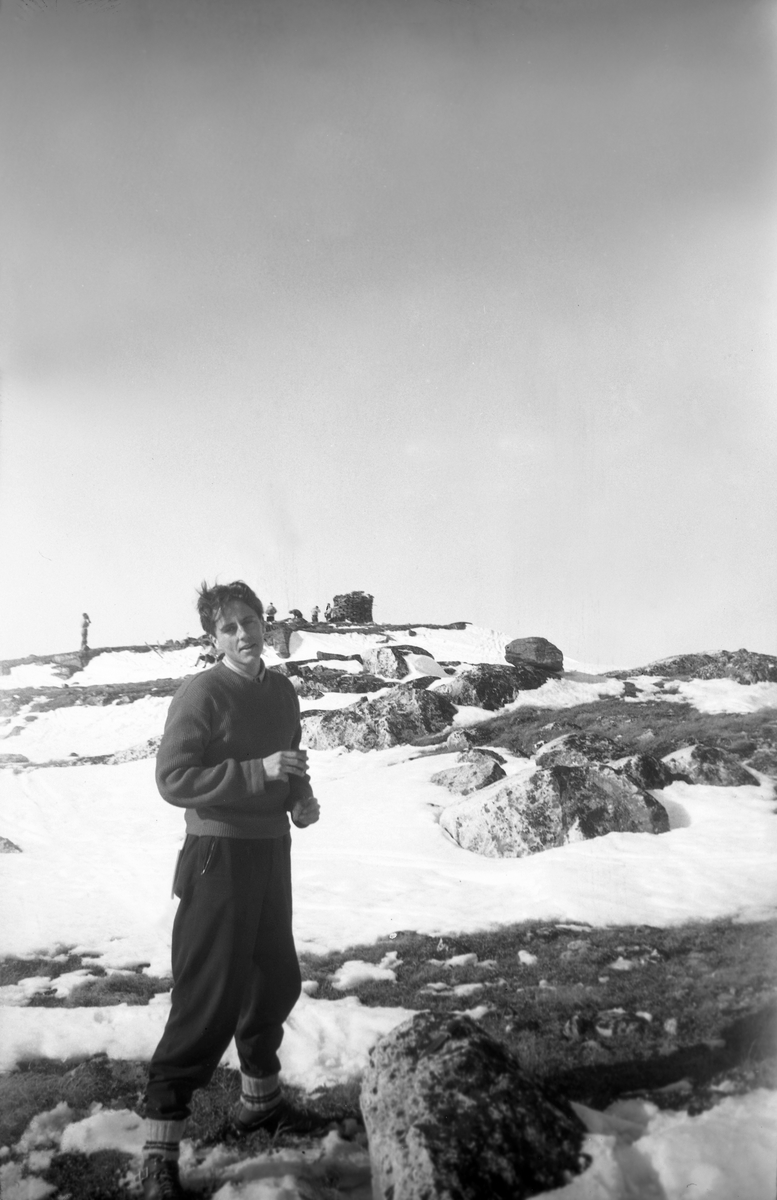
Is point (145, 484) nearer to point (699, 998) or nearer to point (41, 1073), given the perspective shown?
point (41, 1073)

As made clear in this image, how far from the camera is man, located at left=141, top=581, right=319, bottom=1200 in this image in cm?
336

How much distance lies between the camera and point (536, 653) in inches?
257

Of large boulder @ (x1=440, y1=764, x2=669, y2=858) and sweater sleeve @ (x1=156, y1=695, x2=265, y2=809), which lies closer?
sweater sleeve @ (x1=156, y1=695, x2=265, y2=809)

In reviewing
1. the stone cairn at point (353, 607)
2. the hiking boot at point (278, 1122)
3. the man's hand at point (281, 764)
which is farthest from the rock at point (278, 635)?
the hiking boot at point (278, 1122)

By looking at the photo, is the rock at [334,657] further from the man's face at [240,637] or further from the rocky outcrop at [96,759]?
the man's face at [240,637]

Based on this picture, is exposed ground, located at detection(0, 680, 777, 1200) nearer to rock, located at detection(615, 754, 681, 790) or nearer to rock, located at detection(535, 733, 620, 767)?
rock, located at detection(615, 754, 681, 790)

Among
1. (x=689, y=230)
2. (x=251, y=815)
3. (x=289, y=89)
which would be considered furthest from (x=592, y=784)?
(x=289, y=89)

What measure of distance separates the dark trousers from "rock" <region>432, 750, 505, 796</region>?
2857 millimetres

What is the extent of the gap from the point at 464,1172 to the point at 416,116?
5.80 metres

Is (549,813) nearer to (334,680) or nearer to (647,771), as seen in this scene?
(647,771)

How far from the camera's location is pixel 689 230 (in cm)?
513

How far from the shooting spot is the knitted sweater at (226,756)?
3473 millimetres

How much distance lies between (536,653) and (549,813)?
1.30 metres

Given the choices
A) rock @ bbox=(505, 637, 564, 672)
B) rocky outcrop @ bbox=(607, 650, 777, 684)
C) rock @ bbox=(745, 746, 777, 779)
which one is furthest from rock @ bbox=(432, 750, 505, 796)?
rock @ bbox=(745, 746, 777, 779)
